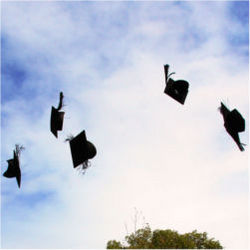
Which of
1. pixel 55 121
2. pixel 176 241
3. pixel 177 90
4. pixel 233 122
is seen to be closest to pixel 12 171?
pixel 55 121

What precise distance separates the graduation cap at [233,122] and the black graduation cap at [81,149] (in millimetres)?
2318

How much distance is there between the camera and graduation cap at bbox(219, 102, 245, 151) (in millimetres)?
5020

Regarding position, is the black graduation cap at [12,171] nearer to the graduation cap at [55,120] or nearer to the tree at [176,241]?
the graduation cap at [55,120]

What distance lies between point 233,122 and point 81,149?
2.69 meters

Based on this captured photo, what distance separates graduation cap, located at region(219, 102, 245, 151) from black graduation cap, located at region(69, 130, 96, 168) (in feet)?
7.61

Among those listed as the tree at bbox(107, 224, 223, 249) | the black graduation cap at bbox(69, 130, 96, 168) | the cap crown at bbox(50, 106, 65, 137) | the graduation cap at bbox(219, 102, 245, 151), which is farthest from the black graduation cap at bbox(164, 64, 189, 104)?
the tree at bbox(107, 224, 223, 249)

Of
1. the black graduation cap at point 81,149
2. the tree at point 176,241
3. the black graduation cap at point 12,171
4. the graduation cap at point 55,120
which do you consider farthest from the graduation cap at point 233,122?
the tree at point 176,241

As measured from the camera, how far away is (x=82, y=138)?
16.6 feet

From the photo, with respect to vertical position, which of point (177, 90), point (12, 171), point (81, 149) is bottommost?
point (12, 171)

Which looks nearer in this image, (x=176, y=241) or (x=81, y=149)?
(x=81, y=149)

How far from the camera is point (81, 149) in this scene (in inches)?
197

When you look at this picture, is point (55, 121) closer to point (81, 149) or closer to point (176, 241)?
point (81, 149)

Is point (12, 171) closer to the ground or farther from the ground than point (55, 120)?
closer to the ground

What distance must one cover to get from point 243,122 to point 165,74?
1.78 metres
